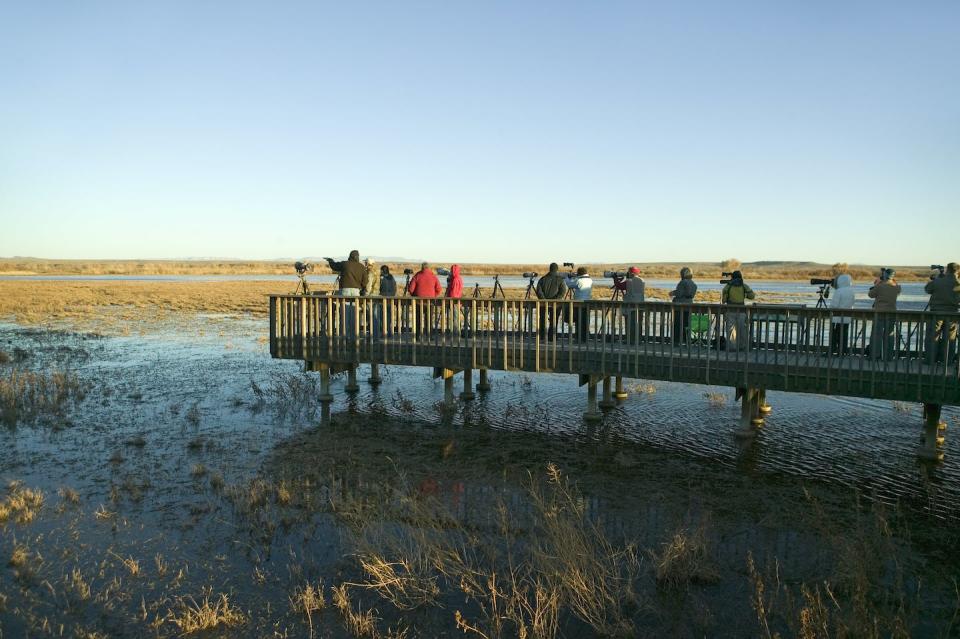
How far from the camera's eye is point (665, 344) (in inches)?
489

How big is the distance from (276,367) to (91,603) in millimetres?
13195

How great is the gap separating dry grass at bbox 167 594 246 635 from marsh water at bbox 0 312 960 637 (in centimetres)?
9

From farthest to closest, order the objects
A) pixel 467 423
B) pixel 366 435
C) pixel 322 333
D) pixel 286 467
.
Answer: pixel 322 333
pixel 467 423
pixel 366 435
pixel 286 467

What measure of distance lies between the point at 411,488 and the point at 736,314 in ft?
20.5

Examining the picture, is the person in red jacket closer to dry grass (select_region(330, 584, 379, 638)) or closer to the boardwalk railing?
the boardwalk railing

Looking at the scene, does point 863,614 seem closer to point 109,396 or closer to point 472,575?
point 472,575

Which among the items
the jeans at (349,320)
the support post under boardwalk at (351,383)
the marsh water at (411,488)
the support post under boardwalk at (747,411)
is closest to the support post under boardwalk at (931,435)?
the marsh water at (411,488)

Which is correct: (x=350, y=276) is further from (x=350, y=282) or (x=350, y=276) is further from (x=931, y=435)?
(x=931, y=435)

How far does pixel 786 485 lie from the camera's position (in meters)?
9.51

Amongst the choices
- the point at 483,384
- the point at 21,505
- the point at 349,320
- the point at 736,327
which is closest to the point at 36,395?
the point at 349,320

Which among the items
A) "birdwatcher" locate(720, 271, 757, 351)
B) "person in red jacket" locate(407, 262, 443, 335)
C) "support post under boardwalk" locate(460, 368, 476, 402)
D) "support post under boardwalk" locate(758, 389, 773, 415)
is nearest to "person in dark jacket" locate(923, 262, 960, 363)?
"birdwatcher" locate(720, 271, 757, 351)

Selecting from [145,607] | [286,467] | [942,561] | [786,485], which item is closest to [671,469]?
[786,485]

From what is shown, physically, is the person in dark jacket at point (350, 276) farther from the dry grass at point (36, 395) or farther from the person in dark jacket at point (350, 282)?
the dry grass at point (36, 395)

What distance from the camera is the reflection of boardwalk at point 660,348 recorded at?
10.3 m
